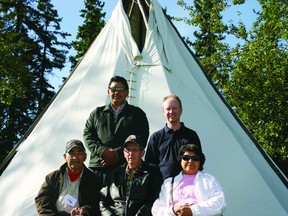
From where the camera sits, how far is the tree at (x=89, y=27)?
972 inches

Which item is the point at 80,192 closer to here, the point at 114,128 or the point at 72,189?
the point at 72,189

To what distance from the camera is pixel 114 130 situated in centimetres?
443

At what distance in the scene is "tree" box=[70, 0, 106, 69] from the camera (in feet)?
81.0

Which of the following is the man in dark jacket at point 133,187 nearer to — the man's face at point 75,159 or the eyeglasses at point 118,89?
the man's face at point 75,159

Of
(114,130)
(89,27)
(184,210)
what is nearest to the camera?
(184,210)

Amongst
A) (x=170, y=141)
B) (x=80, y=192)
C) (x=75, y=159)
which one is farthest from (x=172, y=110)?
(x=80, y=192)

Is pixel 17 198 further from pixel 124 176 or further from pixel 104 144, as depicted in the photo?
pixel 124 176

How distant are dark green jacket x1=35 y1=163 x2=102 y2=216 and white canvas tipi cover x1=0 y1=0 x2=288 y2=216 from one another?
125 cm

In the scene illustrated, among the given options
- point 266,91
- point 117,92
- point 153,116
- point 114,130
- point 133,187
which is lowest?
point 133,187

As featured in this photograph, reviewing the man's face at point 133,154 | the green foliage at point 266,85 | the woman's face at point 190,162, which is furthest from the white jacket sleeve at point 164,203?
the green foliage at point 266,85

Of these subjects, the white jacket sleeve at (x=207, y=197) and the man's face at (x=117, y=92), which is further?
the man's face at (x=117, y=92)

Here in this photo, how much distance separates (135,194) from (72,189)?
2.30 ft

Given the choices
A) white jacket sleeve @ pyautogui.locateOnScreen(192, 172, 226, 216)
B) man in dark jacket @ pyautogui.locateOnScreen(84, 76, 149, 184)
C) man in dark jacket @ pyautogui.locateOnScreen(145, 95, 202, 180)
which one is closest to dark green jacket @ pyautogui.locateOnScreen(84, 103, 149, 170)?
man in dark jacket @ pyautogui.locateOnScreen(84, 76, 149, 184)

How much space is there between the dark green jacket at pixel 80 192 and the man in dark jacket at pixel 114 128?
371 millimetres
